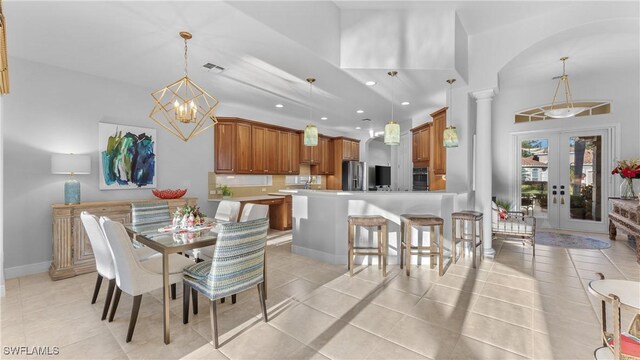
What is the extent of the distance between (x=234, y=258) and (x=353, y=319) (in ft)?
3.76

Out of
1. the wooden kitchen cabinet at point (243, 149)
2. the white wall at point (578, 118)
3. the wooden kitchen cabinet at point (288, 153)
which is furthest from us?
the wooden kitchen cabinet at point (288, 153)

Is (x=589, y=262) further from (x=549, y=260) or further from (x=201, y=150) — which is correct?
(x=201, y=150)

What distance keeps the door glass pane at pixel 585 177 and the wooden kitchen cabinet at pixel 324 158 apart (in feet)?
18.0

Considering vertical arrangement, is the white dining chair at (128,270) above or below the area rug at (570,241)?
above

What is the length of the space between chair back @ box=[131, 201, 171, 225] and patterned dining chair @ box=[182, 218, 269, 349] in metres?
1.34

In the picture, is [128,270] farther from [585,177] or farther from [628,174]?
[585,177]

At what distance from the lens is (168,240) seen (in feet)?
7.42

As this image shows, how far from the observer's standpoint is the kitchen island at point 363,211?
3.84 m

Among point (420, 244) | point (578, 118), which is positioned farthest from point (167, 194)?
point (578, 118)

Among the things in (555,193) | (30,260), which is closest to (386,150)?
(555,193)

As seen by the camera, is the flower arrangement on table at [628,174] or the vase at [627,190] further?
the vase at [627,190]

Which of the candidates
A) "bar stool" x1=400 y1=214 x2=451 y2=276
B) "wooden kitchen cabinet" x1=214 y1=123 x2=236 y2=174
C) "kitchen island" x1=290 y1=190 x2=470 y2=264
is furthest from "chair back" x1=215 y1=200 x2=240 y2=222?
"bar stool" x1=400 y1=214 x2=451 y2=276

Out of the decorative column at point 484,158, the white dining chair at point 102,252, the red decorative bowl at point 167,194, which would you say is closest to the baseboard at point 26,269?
the red decorative bowl at point 167,194

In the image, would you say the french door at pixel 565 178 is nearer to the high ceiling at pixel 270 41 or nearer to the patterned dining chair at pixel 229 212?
the high ceiling at pixel 270 41
